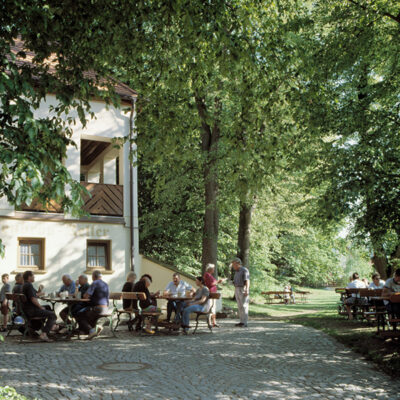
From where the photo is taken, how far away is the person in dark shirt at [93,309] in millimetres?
12086

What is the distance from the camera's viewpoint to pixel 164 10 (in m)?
7.46

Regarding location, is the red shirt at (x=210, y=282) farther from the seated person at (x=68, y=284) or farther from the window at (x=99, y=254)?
the window at (x=99, y=254)

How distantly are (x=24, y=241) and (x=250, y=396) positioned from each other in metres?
12.7

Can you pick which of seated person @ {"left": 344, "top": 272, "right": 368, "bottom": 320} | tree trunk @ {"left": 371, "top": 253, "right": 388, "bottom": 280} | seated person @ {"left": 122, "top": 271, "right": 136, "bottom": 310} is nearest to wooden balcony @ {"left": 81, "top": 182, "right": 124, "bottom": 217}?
seated person @ {"left": 122, "top": 271, "right": 136, "bottom": 310}

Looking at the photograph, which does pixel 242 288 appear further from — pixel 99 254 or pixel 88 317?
pixel 99 254

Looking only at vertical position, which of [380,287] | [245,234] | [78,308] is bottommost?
[78,308]

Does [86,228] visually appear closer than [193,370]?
No

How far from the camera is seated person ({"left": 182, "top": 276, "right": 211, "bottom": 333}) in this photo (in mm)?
13008

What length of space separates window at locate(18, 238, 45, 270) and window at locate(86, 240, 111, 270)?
5.87 ft

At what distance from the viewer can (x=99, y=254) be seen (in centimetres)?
1881

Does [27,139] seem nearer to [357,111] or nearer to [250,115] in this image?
[250,115]

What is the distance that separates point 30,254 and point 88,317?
5879mm

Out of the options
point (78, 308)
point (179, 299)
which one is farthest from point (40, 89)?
point (179, 299)

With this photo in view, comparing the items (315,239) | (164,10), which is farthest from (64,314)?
(315,239)
